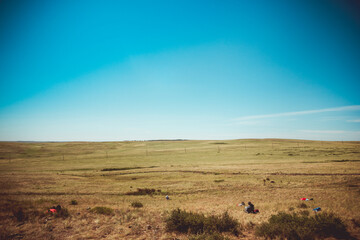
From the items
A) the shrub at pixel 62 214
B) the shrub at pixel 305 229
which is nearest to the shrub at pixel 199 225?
the shrub at pixel 305 229

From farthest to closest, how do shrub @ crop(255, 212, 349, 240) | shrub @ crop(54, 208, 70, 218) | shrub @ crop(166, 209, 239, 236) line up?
shrub @ crop(54, 208, 70, 218)
shrub @ crop(166, 209, 239, 236)
shrub @ crop(255, 212, 349, 240)

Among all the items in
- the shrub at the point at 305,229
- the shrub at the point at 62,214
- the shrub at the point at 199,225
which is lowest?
the shrub at the point at 62,214

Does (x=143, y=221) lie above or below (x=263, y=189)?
above

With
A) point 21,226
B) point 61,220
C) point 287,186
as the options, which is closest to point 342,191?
point 287,186

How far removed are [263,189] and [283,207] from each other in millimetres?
8344

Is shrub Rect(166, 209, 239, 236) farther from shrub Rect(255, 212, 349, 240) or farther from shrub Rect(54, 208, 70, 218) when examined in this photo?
shrub Rect(54, 208, 70, 218)

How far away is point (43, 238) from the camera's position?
30.5ft

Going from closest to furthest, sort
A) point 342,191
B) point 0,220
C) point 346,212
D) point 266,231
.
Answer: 1. point 266,231
2. point 0,220
3. point 346,212
4. point 342,191

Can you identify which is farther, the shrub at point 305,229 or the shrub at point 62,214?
the shrub at point 62,214

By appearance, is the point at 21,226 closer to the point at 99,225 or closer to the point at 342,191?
the point at 99,225

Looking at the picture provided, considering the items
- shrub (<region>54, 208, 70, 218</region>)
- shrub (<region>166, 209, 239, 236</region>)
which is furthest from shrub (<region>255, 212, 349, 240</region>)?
shrub (<region>54, 208, 70, 218</region>)

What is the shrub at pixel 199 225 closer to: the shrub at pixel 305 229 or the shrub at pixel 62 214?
the shrub at pixel 305 229

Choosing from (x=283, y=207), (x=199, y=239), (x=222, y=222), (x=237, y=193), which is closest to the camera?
(x=199, y=239)

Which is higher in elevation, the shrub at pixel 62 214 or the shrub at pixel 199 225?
the shrub at pixel 199 225
